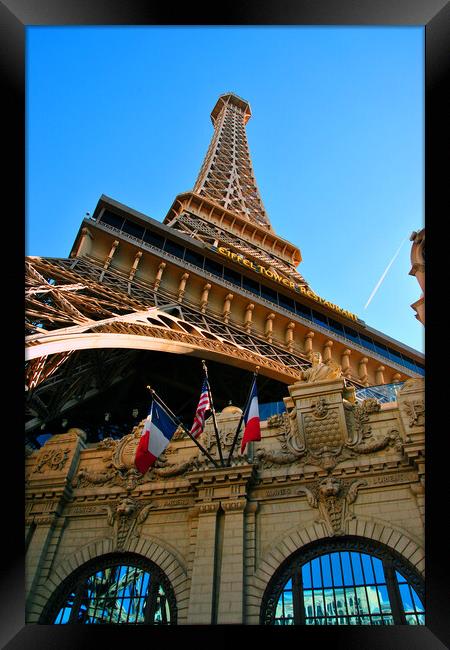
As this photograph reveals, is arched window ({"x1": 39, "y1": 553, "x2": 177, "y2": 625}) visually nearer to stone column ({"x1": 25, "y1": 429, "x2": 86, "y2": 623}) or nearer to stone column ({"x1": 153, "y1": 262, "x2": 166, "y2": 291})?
→ stone column ({"x1": 25, "y1": 429, "x2": 86, "y2": 623})

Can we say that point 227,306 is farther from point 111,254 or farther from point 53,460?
point 53,460

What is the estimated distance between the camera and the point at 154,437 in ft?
50.0

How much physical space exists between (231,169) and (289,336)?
5987cm

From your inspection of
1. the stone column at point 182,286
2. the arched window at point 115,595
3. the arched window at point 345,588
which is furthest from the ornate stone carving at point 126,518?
the stone column at point 182,286

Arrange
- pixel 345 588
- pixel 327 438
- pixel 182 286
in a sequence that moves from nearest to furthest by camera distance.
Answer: pixel 345 588 < pixel 327 438 < pixel 182 286

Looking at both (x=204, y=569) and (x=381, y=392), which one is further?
(x=381, y=392)

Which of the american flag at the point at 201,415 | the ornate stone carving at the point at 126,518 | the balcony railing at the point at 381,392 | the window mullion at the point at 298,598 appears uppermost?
the balcony railing at the point at 381,392

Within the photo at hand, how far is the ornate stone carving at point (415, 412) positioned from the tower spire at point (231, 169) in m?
61.8

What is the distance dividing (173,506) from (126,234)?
25.3m

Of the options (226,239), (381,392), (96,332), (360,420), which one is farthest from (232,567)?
(226,239)

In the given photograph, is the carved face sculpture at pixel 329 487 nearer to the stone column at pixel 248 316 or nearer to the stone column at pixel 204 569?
the stone column at pixel 204 569

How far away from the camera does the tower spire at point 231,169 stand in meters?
80.5
